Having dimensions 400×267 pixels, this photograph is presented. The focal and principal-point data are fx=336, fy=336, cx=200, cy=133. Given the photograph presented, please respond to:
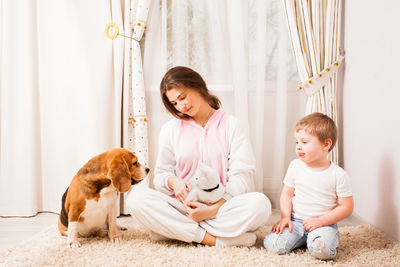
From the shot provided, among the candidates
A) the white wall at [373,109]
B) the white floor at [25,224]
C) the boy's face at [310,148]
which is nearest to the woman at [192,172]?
the boy's face at [310,148]

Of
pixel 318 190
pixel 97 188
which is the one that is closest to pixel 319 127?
pixel 318 190

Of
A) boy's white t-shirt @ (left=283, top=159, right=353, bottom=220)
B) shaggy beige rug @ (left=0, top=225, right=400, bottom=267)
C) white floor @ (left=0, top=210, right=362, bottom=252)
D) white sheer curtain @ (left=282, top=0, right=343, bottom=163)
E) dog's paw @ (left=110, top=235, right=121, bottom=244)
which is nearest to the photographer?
shaggy beige rug @ (left=0, top=225, right=400, bottom=267)

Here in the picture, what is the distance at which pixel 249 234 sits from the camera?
1.66 meters

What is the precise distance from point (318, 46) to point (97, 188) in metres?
1.66

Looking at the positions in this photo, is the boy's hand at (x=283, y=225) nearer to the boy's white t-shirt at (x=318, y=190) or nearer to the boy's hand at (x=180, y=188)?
the boy's white t-shirt at (x=318, y=190)

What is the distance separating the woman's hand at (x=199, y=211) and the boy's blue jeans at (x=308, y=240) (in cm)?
31

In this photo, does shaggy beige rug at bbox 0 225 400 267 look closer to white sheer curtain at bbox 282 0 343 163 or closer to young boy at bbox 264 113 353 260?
young boy at bbox 264 113 353 260

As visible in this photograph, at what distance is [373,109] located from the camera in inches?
75.7

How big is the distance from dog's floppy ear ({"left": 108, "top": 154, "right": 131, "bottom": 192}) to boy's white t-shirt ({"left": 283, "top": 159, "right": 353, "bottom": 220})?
Answer: 2.78 feet

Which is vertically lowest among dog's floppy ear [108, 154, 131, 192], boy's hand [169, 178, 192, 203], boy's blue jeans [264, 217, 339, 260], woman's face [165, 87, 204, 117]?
boy's blue jeans [264, 217, 339, 260]

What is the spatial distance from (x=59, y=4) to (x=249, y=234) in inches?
76.9

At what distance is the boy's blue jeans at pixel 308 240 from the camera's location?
147 cm

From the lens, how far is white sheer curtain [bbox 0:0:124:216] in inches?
89.8

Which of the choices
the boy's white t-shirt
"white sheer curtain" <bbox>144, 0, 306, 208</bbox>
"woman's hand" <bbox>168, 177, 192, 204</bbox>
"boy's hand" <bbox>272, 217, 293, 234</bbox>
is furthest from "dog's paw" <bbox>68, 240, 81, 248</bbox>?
the boy's white t-shirt
